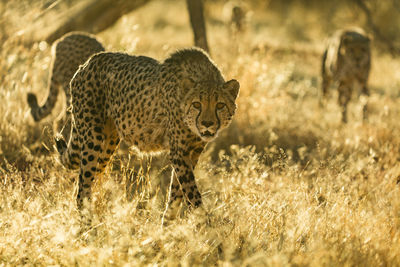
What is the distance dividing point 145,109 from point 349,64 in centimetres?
473

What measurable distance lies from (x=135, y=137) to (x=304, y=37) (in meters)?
13.3

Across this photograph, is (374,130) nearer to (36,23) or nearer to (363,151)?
(363,151)

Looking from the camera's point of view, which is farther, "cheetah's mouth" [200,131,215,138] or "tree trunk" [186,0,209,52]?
"tree trunk" [186,0,209,52]

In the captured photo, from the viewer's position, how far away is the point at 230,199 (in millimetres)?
3580

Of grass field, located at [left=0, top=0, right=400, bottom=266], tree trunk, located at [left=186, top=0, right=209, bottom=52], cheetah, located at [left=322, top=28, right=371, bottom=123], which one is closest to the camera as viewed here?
grass field, located at [left=0, top=0, right=400, bottom=266]

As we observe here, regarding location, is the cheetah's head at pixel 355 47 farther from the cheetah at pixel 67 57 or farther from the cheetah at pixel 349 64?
the cheetah at pixel 67 57

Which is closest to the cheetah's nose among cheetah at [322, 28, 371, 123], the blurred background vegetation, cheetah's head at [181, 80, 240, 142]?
cheetah's head at [181, 80, 240, 142]

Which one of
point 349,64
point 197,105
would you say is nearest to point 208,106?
point 197,105

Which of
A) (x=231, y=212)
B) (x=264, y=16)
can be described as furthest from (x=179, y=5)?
(x=231, y=212)

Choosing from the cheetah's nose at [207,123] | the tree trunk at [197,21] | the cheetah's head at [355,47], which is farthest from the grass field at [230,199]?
the cheetah's head at [355,47]

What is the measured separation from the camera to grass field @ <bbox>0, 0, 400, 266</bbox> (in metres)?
2.77

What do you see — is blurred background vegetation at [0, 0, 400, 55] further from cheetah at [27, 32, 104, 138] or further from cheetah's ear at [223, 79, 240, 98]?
cheetah's ear at [223, 79, 240, 98]

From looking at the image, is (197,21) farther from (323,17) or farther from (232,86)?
(323,17)

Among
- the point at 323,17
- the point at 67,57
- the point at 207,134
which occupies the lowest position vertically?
the point at 323,17
